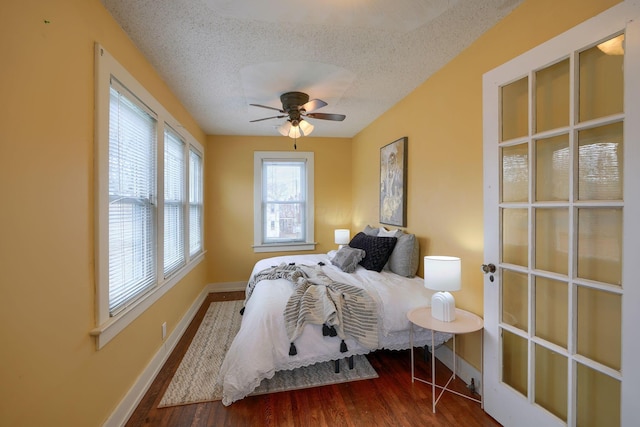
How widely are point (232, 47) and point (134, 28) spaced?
0.63 m

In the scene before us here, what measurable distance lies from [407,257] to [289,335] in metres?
1.41

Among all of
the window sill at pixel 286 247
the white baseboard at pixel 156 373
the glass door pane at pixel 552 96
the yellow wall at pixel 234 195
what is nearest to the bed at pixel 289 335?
the white baseboard at pixel 156 373

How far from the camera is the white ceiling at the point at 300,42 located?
171 centimetres

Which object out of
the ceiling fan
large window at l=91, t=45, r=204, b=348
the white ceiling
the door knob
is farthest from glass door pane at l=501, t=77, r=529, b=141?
large window at l=91, t=45, r=204, b=348

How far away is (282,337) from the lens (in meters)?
2.06

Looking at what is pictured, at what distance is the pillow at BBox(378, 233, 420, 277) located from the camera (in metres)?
2.84

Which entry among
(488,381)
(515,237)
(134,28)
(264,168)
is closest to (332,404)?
(488,381)

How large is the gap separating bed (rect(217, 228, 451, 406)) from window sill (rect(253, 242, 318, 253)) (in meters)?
2.08

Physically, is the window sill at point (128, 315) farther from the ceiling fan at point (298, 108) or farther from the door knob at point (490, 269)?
the door knob at point (490, 269)

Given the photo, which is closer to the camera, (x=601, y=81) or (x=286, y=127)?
(x=601, y=81)

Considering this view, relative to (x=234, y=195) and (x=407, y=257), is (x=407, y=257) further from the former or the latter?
(x=234, y=195)

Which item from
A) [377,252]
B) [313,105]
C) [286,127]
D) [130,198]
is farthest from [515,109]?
[130,198]

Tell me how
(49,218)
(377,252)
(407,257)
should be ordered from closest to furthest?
(49,218) → (407,257) → (377,252)

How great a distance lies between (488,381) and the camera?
1.87 m
